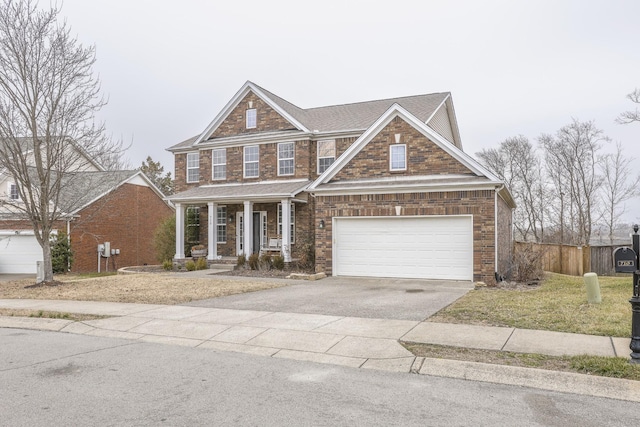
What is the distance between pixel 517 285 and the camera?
1515 centimetres

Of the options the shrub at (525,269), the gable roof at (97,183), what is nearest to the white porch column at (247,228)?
the gable roof at (97,183)

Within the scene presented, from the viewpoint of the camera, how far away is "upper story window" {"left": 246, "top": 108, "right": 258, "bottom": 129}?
2359 cm

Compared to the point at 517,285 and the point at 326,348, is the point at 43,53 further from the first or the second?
the point at 517,285

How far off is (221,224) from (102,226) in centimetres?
795

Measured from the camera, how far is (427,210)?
15.6 metres

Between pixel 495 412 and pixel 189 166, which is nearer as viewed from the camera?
pixel 495 412

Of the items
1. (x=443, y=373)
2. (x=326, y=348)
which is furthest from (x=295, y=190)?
(x=443, y=373)

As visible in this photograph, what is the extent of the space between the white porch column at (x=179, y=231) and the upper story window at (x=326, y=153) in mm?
6881

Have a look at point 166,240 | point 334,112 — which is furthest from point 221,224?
point 334,112

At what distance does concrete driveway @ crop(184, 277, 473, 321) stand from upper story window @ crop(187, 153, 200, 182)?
12352mm

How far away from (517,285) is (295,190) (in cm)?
958

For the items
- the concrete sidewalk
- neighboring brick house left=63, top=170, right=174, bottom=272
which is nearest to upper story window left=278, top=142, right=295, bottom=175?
neighboring brick house left=63, top=170, right=174, bottom=272

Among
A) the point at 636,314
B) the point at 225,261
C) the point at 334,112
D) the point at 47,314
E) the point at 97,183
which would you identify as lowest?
the point at 47,314

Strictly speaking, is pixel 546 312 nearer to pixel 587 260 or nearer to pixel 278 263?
pixel 278 263
